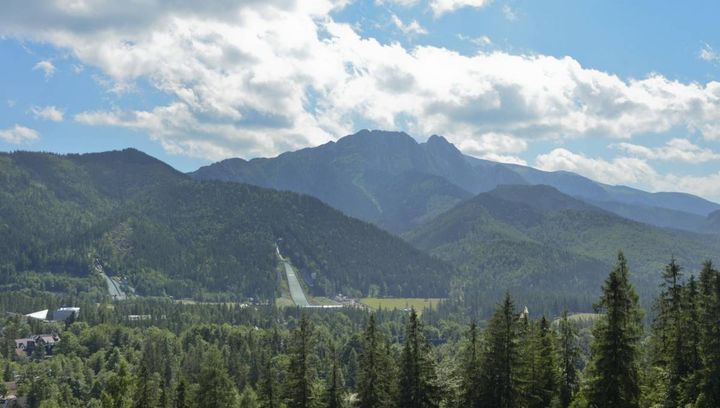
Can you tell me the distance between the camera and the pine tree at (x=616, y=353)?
5216 centimetres

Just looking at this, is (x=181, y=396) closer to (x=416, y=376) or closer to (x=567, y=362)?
(x=416, y=376)

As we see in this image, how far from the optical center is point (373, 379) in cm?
7238

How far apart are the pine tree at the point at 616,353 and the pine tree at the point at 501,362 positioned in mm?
12680

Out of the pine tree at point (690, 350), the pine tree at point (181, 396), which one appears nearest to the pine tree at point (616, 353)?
the pine tree at point (690, 350)

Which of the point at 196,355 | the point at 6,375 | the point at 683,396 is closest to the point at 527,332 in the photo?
the point at 683,396

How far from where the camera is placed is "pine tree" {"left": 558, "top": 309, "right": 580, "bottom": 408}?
71025 millimetres

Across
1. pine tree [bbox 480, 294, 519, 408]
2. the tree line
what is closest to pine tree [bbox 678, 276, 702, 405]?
the tree line

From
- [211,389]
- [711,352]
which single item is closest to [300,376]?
[211,389]

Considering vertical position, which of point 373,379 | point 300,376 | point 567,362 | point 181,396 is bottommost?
point 181,396

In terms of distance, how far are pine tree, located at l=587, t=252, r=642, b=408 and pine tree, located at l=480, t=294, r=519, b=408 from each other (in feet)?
41.6

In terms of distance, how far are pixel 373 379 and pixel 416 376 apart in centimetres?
522

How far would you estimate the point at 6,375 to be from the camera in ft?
533

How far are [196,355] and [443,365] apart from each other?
101888 mm

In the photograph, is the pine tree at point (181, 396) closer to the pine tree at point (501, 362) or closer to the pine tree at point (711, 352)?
the pine tree at point (501, 362)
